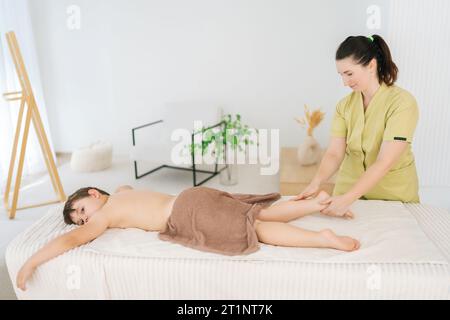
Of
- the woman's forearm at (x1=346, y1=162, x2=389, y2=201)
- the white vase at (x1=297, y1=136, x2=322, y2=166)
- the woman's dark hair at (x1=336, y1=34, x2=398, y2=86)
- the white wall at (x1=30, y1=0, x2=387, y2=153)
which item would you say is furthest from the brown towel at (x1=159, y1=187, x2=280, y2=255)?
the white wall at (x1=30, y1=0, x2=387, y2=153)

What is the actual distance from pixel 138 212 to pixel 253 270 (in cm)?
63

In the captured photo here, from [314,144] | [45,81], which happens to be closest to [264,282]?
[314,144]

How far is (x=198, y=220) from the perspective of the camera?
190 cm

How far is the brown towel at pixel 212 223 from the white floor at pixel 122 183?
1.81 m

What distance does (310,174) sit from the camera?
351 cm

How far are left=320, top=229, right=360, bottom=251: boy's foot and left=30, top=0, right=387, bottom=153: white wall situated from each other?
2891 mm

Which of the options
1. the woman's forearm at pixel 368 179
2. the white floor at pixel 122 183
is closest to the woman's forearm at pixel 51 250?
the woman's forearm at pixel 368 179

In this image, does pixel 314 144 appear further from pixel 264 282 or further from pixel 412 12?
pixel 264 282

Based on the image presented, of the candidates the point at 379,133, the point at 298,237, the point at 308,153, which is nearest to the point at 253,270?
the point at 298,237

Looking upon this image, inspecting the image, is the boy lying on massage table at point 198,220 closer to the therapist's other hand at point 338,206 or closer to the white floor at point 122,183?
the therapist's other hand at point 338,206

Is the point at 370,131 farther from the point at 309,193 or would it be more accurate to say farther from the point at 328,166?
the point at 309,193

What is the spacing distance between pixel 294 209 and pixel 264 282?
0.43m

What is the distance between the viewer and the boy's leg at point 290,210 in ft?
6.50

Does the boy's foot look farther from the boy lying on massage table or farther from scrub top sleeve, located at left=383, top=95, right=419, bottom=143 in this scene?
scrub top sleeve, located at left=383, top=95, right=419, bottom=143
